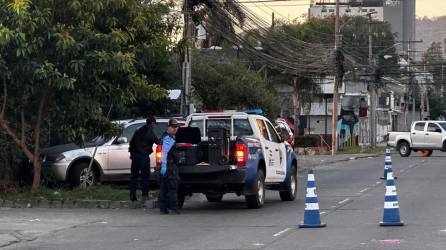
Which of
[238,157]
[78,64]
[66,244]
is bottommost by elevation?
[66,244]

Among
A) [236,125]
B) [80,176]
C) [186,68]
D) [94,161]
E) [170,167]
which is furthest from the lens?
[186,68]

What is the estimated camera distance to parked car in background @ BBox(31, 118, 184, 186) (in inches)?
806

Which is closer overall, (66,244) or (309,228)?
(66,244)

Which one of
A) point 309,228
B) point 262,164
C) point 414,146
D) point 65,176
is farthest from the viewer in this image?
point 414,146

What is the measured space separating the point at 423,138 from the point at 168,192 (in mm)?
33148

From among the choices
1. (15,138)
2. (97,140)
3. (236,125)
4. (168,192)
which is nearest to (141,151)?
(168,192)

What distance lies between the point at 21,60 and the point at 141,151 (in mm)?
3168

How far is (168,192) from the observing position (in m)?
16.5

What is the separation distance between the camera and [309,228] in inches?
535

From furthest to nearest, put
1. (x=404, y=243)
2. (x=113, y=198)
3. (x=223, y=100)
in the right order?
(x=223, y=100) < (x=113, y=198) < (x=404, y=243)

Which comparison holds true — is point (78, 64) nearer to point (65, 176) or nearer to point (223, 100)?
point (65, 176)

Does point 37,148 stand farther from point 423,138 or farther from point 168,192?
point 423,138

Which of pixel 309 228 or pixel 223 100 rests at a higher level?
pixel 223 100

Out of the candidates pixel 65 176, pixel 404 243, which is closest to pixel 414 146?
pixel 65 176
